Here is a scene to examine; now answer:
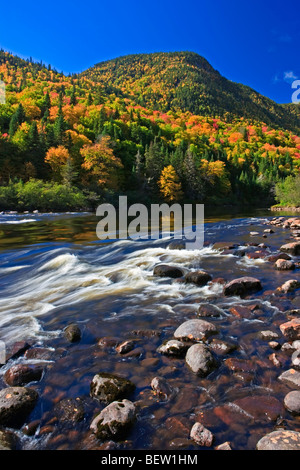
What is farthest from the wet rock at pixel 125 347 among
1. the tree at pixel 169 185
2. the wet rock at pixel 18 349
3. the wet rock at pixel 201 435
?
the tree at pixel 169 185

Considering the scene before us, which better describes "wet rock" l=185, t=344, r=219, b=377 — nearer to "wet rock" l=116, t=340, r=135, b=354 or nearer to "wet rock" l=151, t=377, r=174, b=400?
"wet rock" l=151, t=377, r=174, b=400

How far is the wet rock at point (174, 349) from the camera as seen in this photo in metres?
4.29

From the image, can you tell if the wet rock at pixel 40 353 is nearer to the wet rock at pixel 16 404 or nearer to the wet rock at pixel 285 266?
the wet rock at pixel 16 404

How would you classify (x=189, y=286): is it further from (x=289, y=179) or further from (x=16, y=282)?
(x=289, y=179)

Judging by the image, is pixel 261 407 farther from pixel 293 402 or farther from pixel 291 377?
pixel 291 377

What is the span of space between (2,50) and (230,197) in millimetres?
207200

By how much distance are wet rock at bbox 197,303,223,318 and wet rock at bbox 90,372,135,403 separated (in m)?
2.73

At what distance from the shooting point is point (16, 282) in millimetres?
8727

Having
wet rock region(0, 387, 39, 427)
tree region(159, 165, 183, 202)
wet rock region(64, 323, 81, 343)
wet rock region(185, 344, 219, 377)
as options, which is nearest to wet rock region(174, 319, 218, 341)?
wet rock region(185, 344, 219, 377)

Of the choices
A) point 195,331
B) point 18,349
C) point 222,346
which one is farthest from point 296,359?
point 18,349

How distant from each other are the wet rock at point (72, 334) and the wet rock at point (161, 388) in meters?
1.99

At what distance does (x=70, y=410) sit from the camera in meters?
3.22

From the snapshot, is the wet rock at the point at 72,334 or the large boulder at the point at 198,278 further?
the large boulder at the point at 198,278

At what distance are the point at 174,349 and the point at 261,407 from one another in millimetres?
1524
